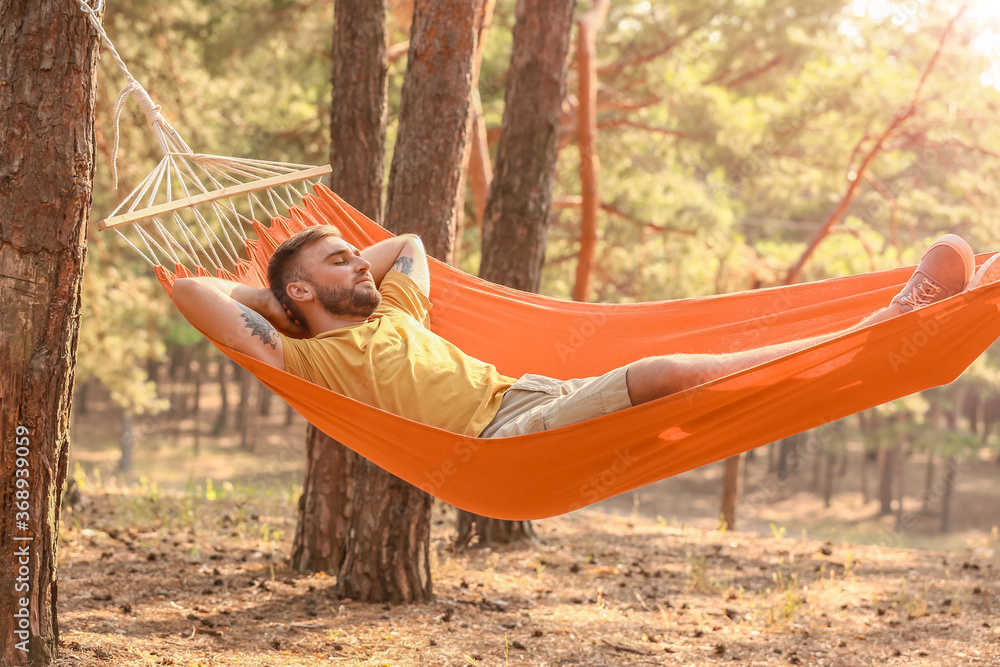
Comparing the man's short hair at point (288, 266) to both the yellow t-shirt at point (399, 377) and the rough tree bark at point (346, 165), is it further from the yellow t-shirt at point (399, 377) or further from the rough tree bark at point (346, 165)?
the rough tree bark at point (346, 165)

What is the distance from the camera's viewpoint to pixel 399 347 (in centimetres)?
214

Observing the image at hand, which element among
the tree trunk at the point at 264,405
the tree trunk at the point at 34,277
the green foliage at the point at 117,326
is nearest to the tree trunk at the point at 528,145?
the tree trunk at the point at 34,277

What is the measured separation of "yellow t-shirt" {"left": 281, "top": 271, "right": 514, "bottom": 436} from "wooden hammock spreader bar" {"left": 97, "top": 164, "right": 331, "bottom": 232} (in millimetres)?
460

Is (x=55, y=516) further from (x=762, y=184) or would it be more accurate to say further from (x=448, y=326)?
(x=762, y=184)

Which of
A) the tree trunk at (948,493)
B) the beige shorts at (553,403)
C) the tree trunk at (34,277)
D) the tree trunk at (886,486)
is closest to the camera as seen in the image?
the tree trunk at (34,277)

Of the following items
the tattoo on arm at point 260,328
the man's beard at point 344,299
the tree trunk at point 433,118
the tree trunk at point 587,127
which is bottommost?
the tattoo on arm at point 260,328

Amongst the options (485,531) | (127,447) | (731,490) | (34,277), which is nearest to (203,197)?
(34,277)

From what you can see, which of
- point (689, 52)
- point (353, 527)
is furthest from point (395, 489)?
point (689, 52)

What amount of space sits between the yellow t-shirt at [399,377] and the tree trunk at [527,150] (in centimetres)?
168

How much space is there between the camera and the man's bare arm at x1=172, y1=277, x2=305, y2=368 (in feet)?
6.50

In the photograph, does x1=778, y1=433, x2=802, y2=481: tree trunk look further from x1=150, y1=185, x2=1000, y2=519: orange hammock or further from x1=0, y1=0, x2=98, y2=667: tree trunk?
x1=0, y1=0, x2=98, y2=667: tree trunk

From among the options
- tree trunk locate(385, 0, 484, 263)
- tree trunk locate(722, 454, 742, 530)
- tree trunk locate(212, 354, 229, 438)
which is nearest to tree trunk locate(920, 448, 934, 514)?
tree trunk locate(722, 454, 742, 530)

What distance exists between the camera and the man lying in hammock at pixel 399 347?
6.20 feet

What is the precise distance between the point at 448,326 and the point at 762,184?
544 centimetres
